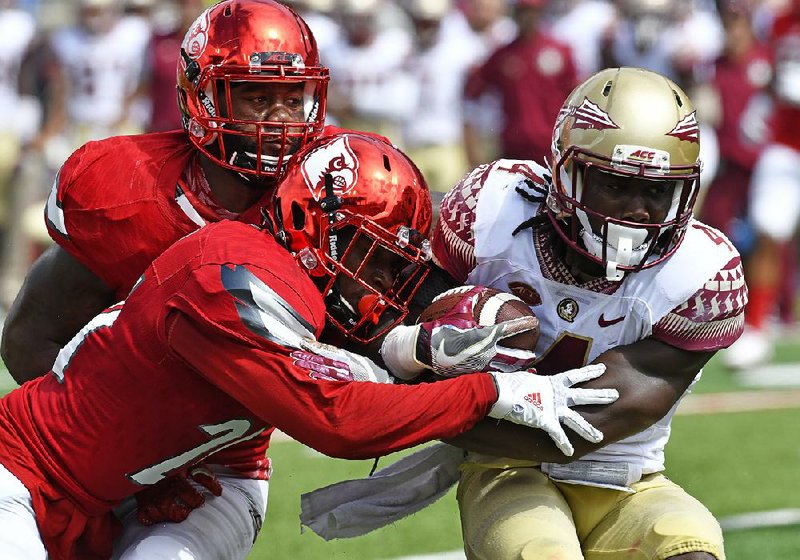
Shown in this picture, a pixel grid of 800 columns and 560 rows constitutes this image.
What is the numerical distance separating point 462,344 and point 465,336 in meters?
0.02

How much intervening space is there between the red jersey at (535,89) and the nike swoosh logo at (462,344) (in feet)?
21.0

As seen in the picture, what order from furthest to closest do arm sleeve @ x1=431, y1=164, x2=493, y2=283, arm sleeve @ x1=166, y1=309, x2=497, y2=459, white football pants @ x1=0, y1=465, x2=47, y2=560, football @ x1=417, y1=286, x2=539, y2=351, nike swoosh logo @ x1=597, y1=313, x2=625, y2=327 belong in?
arm sleeve @ x1=431, y1=164, x2=493, y2=283 → nike swoosh logo @ x1=597, y1=313, x2=625, y2=327 → football @ x1=417, y1=286, x2=539, y2=351 → white football pants @ x1=0, y1=465, x2=47, y2=560 → arm sleeve @ x1=166, y1=309, x2=497, y2=459

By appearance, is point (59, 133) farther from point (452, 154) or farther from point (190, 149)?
point (190, 149)

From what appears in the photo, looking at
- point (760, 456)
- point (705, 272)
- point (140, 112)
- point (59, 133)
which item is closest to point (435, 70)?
point (140, 112)

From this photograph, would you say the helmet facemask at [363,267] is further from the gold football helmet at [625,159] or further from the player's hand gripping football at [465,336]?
the gold football helmet at [625,159]

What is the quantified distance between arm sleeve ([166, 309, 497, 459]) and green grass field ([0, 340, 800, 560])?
187 cm

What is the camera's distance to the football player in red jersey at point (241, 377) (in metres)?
3.02

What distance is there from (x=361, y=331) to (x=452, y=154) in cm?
726

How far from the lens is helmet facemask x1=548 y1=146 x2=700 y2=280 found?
3289mm

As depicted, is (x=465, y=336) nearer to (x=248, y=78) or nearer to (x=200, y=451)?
(x=200, y=451)

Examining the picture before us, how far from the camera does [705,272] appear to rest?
3.35 meters

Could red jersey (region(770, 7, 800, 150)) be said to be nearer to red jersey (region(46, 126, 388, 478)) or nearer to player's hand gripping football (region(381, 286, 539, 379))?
red jersey (region(46, 126, 388, 478))

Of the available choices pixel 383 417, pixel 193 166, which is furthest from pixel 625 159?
pixel 193 166

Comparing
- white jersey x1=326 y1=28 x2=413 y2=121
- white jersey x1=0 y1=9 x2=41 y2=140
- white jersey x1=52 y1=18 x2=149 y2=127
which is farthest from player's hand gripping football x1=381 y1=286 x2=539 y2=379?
white jersey x1=0 y1=9 x2=41 y2=140
